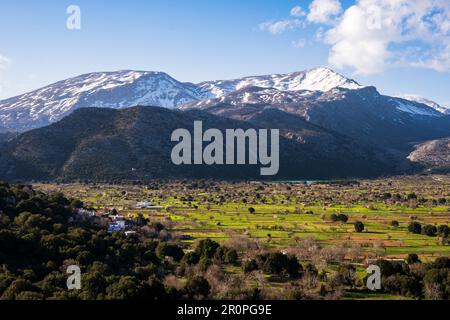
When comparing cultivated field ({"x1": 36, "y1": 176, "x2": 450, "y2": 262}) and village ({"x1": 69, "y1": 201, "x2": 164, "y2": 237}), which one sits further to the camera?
cultivated field ({"x1": 36, "y1": 176, "x2": 450, "y2": 262})

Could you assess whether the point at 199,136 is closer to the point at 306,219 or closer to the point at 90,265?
the point at 306,219

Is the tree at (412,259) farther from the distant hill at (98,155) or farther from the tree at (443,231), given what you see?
the distant hill at (98,155)

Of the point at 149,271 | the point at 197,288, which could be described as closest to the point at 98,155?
the point at 149,271

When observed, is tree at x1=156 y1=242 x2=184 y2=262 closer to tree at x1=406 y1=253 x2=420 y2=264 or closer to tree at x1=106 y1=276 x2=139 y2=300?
tree at x1=106 y1=276 x2=139 y2=300

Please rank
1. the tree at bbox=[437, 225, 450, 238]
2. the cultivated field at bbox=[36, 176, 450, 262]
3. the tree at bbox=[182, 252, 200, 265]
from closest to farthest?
the tree at bbox=[182, 252, 200, 265], the cultivated field at bbox=[36, 176, 450, 262], the tree at bbox=[437, 225, 450, 238]

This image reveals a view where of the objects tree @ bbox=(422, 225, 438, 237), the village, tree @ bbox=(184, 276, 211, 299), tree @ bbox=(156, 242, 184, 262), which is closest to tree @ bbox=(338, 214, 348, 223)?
tree @ bbox=(422, 225, 438, 237)

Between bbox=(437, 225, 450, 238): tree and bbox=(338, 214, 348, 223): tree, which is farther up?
bbox=(338, 214, 348, 223): tree

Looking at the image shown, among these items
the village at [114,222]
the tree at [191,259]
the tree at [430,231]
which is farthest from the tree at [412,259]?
the village at [114,222]

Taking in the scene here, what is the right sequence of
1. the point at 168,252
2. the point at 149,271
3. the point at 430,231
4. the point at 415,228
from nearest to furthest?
the point at 149,271 → the point at 168,252 → the point at 430,231 → the point at 415,228

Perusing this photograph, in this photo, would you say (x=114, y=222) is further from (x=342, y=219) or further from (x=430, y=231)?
(x=430, y=231)
